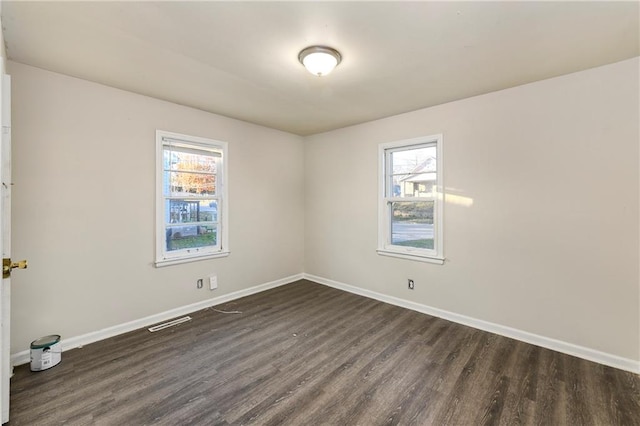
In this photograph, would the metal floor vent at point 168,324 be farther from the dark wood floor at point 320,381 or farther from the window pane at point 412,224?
the window pane at point 412,224

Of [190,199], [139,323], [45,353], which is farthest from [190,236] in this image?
[45,353]

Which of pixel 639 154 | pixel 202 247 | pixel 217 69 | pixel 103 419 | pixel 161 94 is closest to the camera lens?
pixel 103 419

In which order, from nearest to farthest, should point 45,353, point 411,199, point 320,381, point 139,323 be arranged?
Answer: point 320,381
point 45,353
point 139,323
point 411,199

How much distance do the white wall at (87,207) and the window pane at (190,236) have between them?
233 millimetres

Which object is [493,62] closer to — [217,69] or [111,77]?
[217,69]

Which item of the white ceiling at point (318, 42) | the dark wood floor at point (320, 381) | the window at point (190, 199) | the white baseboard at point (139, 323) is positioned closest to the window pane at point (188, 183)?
the window at point (190, 199)

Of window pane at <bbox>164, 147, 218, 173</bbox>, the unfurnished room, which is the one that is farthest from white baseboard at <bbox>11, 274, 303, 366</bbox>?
window pane at <bbox>164, 147, 218, 173</bbox>

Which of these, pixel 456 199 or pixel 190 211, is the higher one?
pixel 456 199

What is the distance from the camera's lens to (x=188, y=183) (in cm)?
356

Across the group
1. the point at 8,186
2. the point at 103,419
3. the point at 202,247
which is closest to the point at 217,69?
the point at 8,186

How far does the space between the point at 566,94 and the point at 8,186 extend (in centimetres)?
451

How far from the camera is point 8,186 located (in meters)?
1.87

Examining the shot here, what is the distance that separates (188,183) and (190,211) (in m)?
0.36

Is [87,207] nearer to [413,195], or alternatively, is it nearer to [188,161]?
[188,161]
